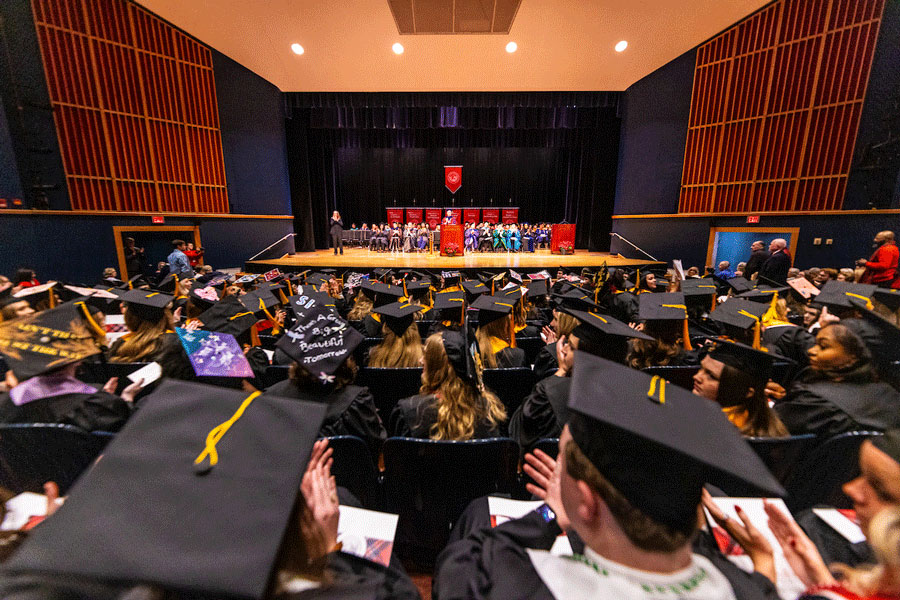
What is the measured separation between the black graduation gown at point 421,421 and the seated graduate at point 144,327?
2.21 meters

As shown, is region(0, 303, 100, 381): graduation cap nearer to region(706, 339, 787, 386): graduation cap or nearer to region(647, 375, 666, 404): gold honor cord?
region(647, 375, 666, 404): gold honor cord

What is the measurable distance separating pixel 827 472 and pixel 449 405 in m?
1.92

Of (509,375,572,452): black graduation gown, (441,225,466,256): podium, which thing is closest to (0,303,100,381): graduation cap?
(509,375,572,452): black graduation gown

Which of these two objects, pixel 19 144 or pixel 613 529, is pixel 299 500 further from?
pixel 19 144

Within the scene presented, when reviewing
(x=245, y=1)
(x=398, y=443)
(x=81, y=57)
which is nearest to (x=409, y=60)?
(x=245, y=1)

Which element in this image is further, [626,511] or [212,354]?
[212,354]

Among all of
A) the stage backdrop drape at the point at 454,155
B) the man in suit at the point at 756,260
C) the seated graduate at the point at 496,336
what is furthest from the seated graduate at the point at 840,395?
the stage backdrop drape at the point at 454,155

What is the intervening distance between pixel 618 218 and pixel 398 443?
1357 centimetres

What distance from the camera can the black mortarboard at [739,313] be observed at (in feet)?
9.57

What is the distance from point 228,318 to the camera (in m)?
3.02

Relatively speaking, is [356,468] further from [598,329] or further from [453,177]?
[453,177]

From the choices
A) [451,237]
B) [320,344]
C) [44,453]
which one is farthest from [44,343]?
[451,237]

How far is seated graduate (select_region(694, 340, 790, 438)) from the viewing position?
1.79 metres

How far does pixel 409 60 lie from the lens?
10.4 meters
